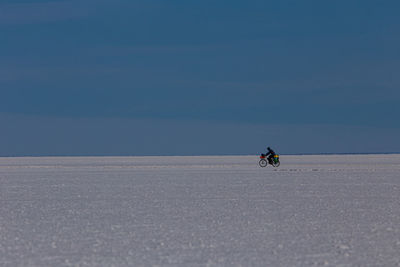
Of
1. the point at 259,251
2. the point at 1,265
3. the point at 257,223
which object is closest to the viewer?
the point at 1,265

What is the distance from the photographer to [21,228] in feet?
33.8

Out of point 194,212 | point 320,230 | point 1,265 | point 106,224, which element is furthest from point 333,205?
point 1,265

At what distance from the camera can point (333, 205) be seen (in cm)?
1372

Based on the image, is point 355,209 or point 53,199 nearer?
point 355,209

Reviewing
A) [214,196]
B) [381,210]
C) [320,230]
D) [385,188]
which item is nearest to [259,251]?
[320,230]

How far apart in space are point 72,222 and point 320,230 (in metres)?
4.26

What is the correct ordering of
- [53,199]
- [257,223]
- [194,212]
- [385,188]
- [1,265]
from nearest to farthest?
[1,265] < [257,223] < [194,212] < [53,199] < [385,188]

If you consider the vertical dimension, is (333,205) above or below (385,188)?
below

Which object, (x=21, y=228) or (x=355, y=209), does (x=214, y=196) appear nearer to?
(x=355, y=209)

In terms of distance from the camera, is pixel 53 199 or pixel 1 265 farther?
pixel 53 199

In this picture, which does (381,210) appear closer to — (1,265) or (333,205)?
(333,205)

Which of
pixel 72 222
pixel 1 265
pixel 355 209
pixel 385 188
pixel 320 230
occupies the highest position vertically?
pixel 385 188

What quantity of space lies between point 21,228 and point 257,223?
3.86 meters

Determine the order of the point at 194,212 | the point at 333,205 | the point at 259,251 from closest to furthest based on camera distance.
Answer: the point at 259,251 < the point at 194,212 < the point at 333,205
